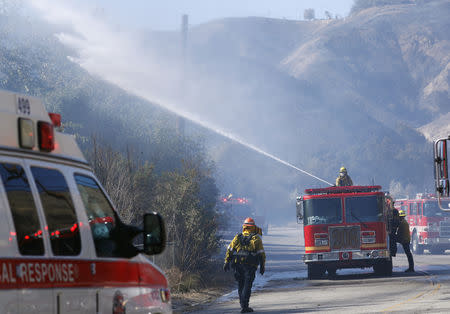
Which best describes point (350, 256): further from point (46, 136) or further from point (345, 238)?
point (46, 136)

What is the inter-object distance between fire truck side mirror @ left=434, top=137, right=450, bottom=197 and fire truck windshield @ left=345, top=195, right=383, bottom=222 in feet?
39.4

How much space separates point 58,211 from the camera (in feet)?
17.6

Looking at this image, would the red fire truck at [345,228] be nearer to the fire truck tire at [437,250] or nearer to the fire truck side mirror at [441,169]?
the fire truck side mirror at [441,169]

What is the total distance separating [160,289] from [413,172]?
118156 mm

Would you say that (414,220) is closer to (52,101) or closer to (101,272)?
(52,101)

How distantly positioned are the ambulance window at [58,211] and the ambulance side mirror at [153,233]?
19.1 inches

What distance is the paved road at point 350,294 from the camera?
15.3m

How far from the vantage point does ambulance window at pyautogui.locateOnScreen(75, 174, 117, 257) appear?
19.2ft

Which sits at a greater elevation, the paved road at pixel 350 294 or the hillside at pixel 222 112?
the hillside at pixel 222 112

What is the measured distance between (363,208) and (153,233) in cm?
1777

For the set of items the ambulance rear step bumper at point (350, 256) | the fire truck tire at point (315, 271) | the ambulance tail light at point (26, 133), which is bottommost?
the fire truck tire at point (315, 271)

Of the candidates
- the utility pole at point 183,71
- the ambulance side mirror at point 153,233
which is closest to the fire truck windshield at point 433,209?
the utility pole at point 183,71

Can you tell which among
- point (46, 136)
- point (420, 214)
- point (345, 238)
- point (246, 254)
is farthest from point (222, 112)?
point (46, 136)

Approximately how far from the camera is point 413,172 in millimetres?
121938
